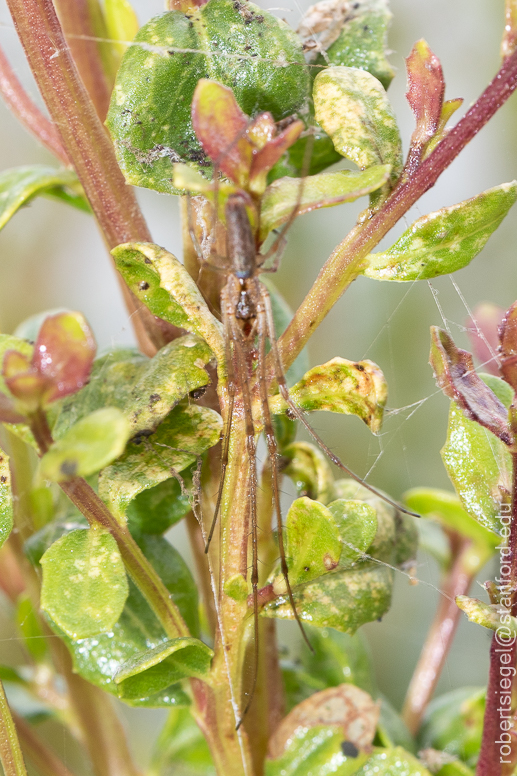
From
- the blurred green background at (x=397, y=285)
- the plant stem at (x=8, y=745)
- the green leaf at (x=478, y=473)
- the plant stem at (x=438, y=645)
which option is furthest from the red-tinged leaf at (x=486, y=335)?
the blurred green background at (x=397, y=285)

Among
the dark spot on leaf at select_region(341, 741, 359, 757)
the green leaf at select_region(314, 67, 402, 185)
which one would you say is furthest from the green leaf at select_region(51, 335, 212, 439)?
the dark spot on leaf at select_region(341, 741, 359, 757)

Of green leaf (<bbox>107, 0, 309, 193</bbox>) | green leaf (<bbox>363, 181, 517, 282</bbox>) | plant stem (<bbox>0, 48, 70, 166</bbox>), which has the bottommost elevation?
green leaf (<bbox>363, 181, 517, 282</bbox>)

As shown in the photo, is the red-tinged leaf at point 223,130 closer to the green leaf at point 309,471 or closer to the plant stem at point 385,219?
the plant stem at point 385,219

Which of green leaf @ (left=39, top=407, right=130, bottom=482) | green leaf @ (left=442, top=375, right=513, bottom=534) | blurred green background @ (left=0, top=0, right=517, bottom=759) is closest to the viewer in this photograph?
green leaf @ (left=39, top=407, right=130, bottom=482)

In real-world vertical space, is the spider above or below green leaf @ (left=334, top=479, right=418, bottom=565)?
above

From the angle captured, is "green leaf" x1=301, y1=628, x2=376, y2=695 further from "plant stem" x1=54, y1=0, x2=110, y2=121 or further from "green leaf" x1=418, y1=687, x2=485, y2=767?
"plant stem" x1=54, y1=0, x2=110, y2=121
